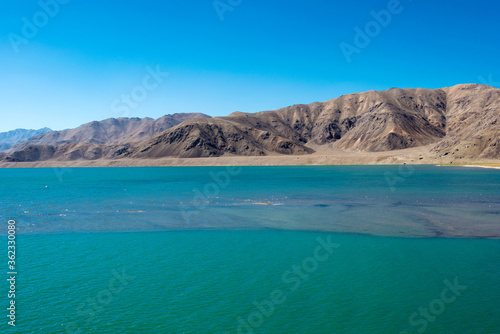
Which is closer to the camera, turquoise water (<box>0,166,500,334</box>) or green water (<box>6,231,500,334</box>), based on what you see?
green water (<box>6,231,500,334</box>)

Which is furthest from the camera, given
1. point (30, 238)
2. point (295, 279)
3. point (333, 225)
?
point (333, 225)

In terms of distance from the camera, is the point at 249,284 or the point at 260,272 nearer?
the point at 249,284

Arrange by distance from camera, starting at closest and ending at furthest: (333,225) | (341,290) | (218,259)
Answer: (341,290) → (218,259) → (333,225)

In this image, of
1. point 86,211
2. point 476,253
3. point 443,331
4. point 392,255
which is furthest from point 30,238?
point 476,253

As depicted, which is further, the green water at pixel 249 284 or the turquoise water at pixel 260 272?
the turquoise water at pixel 260 272

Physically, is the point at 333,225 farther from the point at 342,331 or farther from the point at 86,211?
the point at 86,211

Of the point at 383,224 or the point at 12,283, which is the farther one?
the point at 383,224
